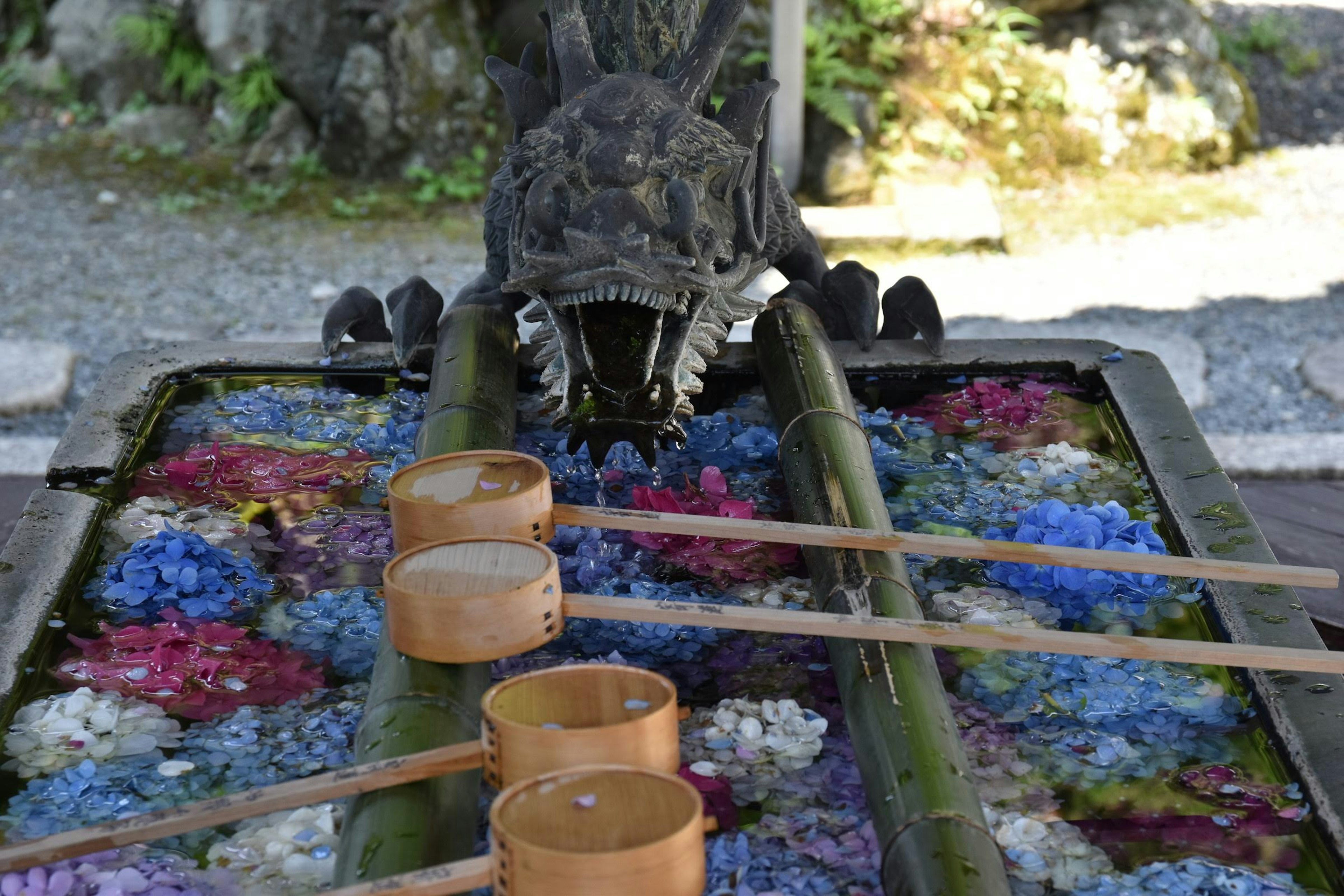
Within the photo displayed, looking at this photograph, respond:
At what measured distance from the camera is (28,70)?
28.7 ft

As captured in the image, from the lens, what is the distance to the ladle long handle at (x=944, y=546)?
210 cm

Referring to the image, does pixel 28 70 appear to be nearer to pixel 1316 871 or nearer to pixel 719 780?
pixel 719 780

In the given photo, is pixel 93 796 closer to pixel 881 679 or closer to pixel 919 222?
pixel 881 679

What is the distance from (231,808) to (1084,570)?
1.57m

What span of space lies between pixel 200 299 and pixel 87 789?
186 inches

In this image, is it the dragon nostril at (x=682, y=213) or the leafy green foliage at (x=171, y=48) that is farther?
the leafy green foliage at (x=171, y=48)

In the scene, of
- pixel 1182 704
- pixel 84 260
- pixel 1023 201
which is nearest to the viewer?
pixel 1182 704

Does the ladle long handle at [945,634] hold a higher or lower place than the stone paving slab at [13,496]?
higher

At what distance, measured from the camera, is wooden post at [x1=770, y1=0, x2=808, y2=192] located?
6.61 metres

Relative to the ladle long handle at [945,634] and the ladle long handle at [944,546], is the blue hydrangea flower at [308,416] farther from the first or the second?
the ladle long handle at [945,634]

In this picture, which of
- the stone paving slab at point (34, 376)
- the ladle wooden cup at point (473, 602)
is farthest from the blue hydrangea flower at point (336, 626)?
the stone paving slab at point (34, 376)

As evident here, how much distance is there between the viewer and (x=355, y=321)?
337 cm

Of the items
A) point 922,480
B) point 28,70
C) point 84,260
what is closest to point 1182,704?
point 922,480

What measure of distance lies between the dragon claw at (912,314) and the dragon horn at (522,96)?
3.58 feet
